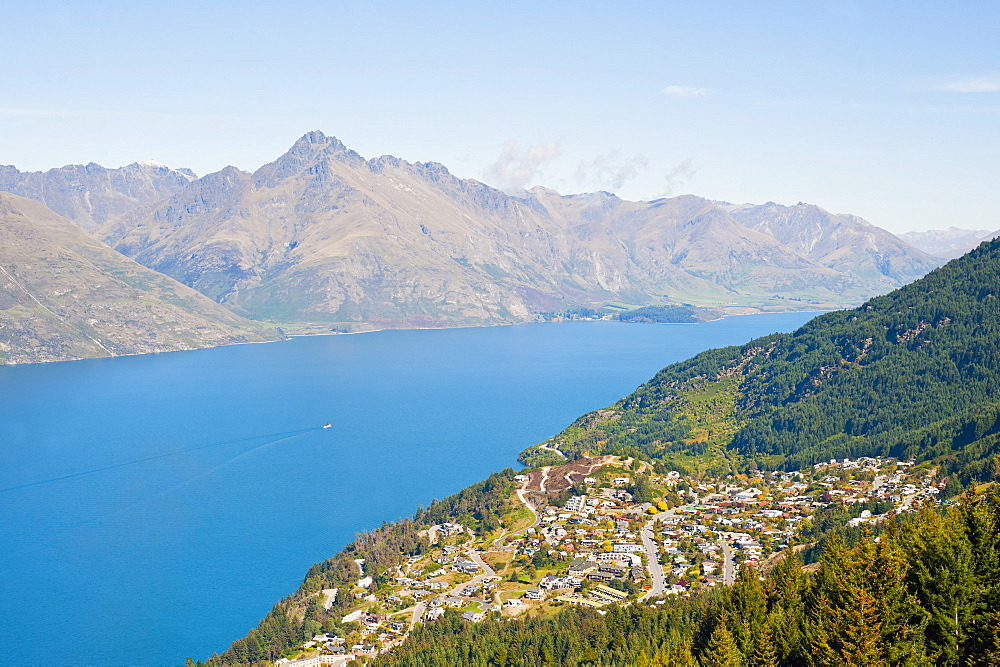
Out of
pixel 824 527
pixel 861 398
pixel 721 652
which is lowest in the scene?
pixel 824 527

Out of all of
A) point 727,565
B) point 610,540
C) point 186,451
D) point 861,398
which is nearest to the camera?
point 727,565

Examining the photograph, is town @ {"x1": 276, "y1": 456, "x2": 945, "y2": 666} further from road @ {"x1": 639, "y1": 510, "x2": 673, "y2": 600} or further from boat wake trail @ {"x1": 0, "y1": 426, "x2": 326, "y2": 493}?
boat wake trail @ {"x1": 0, "y1": 426, "x2": 326, "y2": 493}

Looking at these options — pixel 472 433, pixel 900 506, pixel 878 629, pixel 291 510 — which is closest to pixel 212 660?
pixel 291 510

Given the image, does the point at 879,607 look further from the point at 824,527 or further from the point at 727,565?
the point at 824,527

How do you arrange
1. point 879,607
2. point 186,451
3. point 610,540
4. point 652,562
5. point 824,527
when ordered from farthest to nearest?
point 186,451
point 610,540
point 824,527
point 652,562
point 879,607

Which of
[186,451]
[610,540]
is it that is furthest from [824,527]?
[186,451]

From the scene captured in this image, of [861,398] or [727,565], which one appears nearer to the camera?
[727,565]

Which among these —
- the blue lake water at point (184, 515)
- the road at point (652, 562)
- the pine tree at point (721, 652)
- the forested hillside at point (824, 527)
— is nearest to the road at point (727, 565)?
the road at point (652, 562)
